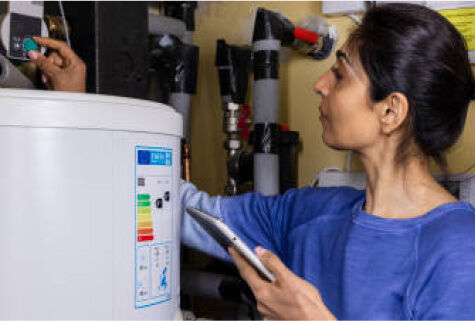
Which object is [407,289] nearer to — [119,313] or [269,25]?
[119,313]

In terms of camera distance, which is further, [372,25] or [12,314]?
[372,25]

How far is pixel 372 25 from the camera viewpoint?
920mm

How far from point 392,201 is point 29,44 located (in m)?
0.65

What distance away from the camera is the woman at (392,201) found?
811mm

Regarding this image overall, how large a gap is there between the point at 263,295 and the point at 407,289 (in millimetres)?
208

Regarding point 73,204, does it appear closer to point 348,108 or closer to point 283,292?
point 283,292

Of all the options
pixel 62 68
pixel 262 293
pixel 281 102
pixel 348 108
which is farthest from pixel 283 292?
pixel 281 102

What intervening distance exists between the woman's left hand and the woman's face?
241 mm

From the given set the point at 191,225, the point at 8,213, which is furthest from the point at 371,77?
the point at 8,213

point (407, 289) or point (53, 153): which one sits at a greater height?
point (53, 153)

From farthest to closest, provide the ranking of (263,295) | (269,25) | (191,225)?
1. (269,25)
2. (191,225)
3. (263,295)

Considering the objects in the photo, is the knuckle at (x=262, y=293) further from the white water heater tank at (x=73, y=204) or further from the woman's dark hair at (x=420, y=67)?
the woman's dark hair at (x=420, y=67)

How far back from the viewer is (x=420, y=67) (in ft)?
2.83

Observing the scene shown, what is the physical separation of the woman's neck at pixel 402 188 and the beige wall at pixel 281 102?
27 centimetres
